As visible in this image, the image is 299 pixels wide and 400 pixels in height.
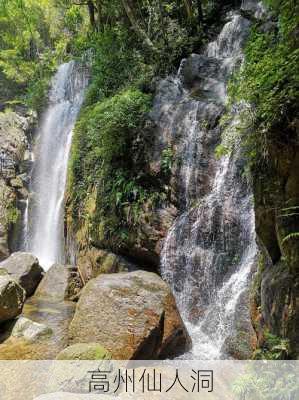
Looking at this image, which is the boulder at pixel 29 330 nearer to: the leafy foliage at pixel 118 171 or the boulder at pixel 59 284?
the boulder at pixel 59 284

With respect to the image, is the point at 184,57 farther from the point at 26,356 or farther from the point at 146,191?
the point at 26,356

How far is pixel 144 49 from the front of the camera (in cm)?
1271

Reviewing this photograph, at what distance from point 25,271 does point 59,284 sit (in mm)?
958

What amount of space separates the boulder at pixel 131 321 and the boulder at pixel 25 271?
359cm

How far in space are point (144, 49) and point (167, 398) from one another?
37.2 ft

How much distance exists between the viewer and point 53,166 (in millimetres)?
15211

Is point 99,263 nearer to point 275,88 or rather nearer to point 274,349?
point 274,349

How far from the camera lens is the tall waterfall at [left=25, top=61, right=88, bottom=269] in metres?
13.5

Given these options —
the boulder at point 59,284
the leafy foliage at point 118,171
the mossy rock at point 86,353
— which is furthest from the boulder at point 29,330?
the leafy foliage at point 118,171

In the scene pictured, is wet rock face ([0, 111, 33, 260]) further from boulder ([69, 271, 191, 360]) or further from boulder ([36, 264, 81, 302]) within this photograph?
boulder ([69, 271, 191, 360])

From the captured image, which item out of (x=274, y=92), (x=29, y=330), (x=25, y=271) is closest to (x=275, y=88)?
(x=274, y=92)

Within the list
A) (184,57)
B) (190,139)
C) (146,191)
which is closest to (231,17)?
(184,57)

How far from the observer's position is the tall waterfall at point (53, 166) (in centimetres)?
1352

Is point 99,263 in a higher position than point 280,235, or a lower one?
lower
